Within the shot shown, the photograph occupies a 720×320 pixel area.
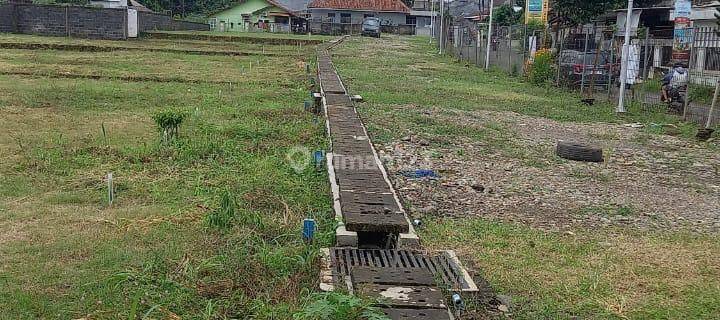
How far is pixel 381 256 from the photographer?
4.46 meters

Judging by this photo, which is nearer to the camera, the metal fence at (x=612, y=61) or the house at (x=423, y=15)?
the metal fence at (x=612, y=61)

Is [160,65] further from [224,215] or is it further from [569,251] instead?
[569,251]

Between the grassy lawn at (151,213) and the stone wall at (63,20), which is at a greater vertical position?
the stone wall at (63,20)

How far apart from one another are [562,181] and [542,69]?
12.6 metres

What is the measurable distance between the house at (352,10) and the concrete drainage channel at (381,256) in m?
58.6


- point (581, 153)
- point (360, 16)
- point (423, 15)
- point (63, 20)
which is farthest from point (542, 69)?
point (423, 15)

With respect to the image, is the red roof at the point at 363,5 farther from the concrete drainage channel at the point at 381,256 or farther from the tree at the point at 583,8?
the concrete drainage channel at the point at 381,256

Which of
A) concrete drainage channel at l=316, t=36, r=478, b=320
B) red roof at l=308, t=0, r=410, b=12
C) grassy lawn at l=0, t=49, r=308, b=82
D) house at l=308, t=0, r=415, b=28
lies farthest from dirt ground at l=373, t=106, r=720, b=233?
red roof at l=308, t=0, r=410, b=12

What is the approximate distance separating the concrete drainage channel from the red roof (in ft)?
195

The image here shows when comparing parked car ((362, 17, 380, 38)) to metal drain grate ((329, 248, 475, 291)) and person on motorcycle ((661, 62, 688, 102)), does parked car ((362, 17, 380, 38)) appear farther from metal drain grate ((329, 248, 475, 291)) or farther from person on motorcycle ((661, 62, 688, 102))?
metal drain grate ((329, 248, 475, 291))

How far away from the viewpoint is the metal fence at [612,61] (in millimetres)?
13648

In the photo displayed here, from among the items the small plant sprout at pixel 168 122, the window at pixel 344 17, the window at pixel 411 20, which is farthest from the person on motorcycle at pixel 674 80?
the window at pixel 411 20

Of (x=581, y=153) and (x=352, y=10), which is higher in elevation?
(x=352, y=10)

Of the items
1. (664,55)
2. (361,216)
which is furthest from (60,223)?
(664,55)
